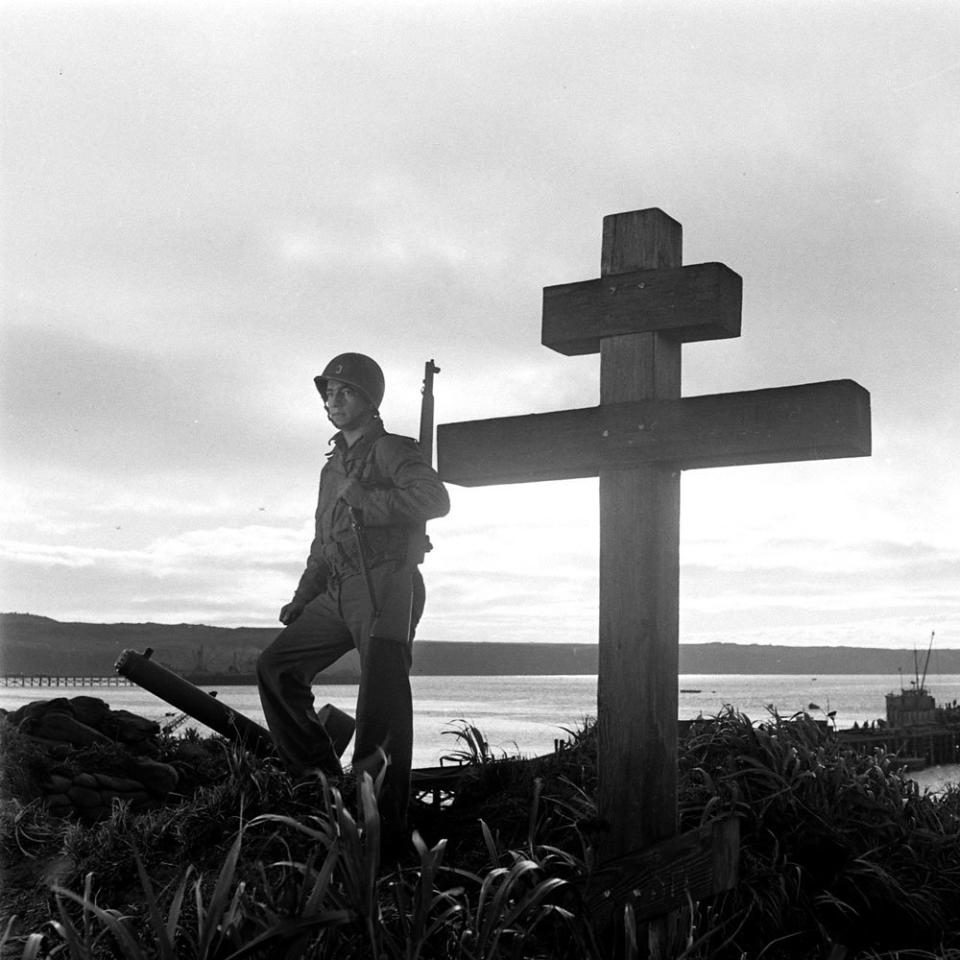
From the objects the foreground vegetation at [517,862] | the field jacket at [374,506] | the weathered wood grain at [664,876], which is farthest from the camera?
the field jacket at [374,506]

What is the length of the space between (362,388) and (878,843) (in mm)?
3456

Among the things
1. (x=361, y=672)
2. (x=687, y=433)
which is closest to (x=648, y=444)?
(x=687, y=433)

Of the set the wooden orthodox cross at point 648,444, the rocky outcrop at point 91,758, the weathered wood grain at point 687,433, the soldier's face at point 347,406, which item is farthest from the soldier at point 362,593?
the rocky outcrop at point 91,758

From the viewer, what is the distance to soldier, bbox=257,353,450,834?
233 inches

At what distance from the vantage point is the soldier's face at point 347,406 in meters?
6.51

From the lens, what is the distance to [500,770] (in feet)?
21.6

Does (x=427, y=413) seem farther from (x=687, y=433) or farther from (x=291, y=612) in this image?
(x=687, y=433)

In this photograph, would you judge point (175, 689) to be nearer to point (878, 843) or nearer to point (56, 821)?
point (56, 821)

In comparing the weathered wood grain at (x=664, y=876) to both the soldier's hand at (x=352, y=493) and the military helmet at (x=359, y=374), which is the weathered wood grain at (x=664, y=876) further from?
the military helmet at (x=359, y=374)

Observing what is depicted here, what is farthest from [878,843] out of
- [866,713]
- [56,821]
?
[866,713]

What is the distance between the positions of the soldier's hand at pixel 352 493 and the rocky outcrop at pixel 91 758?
2516 mm

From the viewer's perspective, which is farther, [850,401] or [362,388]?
[362,388]

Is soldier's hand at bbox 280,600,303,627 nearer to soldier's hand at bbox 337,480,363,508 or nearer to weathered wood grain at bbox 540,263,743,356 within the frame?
soldier's hand at bbox 337,480,363,508

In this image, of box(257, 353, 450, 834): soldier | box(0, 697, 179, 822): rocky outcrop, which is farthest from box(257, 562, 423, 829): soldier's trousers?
box(0, 697, 179, 822): rocky outcrop
